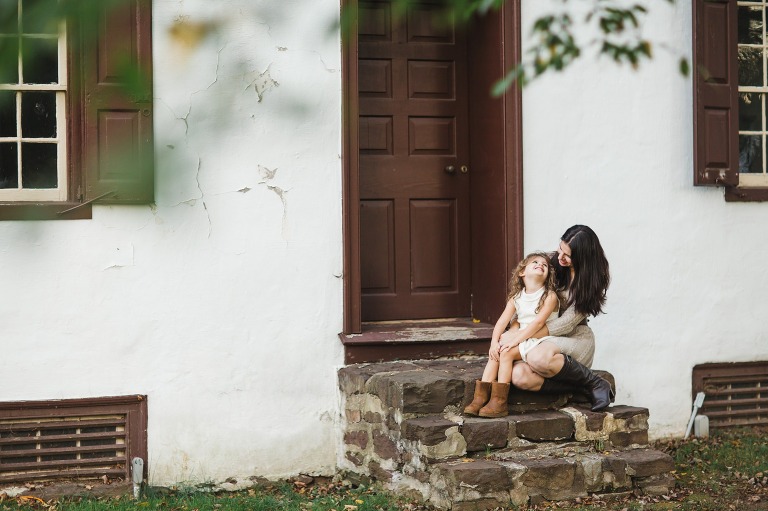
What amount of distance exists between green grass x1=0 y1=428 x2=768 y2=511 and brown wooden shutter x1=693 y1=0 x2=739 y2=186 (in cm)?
207

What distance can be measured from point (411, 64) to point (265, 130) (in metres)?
1.32

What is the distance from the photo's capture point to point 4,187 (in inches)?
241

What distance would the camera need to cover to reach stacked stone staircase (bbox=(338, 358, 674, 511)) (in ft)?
16.9

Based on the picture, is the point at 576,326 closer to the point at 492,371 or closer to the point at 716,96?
the point at 492,371

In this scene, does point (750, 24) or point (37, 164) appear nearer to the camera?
point (37, 164)

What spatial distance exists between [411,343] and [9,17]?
5.10m

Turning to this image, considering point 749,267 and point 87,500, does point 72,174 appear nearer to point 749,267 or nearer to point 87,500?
point 87,500

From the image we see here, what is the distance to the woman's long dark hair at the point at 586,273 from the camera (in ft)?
18.5

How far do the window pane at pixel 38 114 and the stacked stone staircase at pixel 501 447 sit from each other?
8.76 ft

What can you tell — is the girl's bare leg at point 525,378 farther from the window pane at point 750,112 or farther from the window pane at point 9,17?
→ the window pane at point 9,17

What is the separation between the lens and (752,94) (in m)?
7.51

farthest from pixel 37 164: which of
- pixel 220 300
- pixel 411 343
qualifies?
pixel 411 343

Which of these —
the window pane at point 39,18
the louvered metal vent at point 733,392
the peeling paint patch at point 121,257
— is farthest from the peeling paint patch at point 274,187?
the window pane at point 39,18

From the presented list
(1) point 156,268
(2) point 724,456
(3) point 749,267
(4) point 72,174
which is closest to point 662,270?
(3) point 749,267
